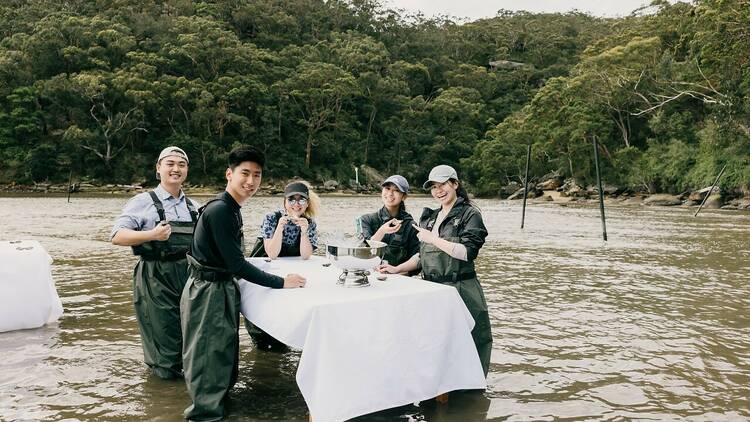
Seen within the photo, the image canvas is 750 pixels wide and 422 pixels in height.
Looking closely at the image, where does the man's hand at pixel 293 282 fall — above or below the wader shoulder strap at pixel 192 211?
below

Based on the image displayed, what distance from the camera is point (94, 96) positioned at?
53344mm

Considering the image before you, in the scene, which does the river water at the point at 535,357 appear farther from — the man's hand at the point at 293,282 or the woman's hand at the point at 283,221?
the woman's hand at the point at 283,221

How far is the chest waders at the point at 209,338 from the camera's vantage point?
3588 mm

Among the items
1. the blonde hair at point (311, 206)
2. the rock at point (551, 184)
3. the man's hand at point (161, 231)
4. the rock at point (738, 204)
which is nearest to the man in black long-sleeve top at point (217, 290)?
the man's hand at point (161, 231)

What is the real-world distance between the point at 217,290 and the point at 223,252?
306mm

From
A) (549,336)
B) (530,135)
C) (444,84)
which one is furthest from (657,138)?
(549,336)

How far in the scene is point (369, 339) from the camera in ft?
10.9

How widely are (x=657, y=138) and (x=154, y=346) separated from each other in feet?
177

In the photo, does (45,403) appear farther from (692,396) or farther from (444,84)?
(444,84)

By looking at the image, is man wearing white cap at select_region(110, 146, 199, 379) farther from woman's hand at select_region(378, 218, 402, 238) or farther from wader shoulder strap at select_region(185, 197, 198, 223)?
woman's hand at select_region(378, 218, 402, 238)

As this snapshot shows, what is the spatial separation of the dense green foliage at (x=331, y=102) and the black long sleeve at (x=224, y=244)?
1394 inches

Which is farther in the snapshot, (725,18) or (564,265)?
(725,18)

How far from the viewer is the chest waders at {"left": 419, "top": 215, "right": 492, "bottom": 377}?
4301 millimetres

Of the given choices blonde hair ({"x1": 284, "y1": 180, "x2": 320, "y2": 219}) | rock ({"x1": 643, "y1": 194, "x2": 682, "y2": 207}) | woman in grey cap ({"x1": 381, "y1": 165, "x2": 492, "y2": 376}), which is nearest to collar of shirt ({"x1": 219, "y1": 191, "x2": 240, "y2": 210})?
blonde hair ({"x1": 284, "y1": 180, "x2": 320, "y2": 219})
